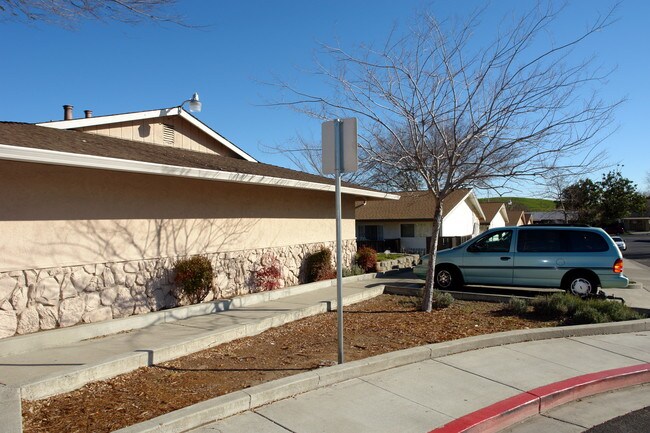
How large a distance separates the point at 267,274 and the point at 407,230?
2081 centimetres

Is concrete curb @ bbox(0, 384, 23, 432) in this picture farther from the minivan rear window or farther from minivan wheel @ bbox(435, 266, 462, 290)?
the minivan rear window

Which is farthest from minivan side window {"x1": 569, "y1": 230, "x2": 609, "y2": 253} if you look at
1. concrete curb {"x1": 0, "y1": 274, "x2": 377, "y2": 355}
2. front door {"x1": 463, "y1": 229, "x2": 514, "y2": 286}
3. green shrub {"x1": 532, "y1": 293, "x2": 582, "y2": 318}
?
concrete curb {"x1": 0, "y1": 274, "x2": 377, "y2": 355}

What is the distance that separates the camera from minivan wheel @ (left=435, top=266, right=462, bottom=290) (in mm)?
13539

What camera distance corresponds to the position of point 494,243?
43.4 feet

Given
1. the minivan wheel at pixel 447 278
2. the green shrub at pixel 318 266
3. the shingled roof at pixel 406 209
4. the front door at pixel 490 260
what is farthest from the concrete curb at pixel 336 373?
the shingled roof at pixel 406 209

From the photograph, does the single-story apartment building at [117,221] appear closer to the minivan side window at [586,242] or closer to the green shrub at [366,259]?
the green shrub at [366,259]

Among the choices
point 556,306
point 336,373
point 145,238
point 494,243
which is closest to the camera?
point 336,373

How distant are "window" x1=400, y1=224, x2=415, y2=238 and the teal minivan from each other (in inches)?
713

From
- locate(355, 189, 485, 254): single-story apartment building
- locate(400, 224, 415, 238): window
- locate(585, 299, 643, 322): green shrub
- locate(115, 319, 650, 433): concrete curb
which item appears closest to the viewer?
locate(115, 319, 650, 433): concrete curb

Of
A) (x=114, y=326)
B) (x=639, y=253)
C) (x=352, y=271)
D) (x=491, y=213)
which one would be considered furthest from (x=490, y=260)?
(x=491, y=213)

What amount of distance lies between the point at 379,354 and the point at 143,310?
4.69 m

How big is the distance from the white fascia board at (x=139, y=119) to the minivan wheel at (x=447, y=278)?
6869mm

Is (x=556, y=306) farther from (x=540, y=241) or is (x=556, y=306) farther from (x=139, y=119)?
(x=139, y=119)

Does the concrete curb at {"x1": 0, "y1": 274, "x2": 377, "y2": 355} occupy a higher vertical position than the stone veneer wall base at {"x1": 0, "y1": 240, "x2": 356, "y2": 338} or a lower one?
lower
